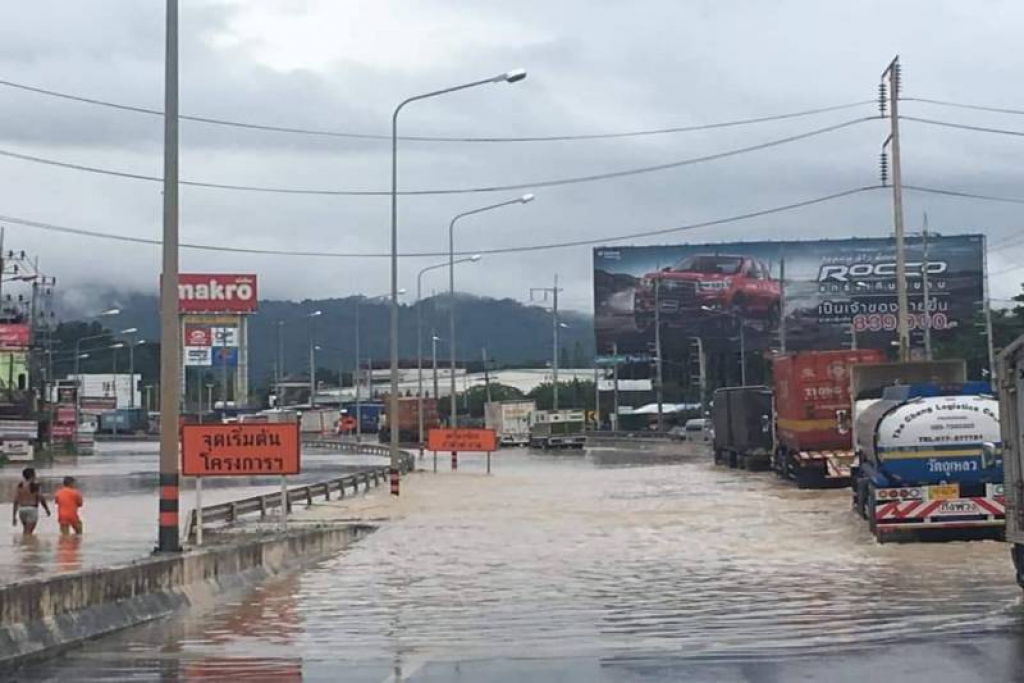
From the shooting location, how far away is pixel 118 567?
1706 centimetres

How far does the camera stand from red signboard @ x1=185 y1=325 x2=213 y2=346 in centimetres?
7548

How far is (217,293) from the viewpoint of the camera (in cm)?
7788

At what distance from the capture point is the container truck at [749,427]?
191ft

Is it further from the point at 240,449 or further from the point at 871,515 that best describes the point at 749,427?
the point at 240,449

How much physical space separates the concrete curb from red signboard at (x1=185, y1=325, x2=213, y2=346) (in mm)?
51934

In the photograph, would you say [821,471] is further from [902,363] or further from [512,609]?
[512,609]

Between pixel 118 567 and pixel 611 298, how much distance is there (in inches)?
3374

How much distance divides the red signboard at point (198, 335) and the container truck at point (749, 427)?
25972 millimetres

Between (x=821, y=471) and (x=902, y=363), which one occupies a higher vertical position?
(x=902, y=363)

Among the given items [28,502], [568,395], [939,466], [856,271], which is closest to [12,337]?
[856,271]

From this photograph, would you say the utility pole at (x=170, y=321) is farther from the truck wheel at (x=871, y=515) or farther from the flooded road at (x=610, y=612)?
the truck wheel at (x=871, y=515)

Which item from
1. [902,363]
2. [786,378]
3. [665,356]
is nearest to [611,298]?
[665,356]

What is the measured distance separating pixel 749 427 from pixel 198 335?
30.0 metres

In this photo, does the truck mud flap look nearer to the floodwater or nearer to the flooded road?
the flooded road
